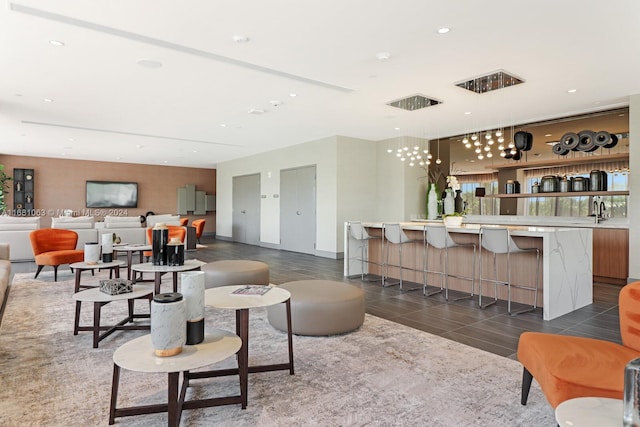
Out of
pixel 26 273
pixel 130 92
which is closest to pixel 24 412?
pixel 130 92

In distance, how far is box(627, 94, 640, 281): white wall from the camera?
5691 mm

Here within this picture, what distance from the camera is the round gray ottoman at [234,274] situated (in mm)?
4656

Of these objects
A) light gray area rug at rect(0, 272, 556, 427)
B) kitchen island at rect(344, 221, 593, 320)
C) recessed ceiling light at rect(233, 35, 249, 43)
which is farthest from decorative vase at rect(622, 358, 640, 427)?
recessed ceiling light at rect(233, 35, 249, 43)

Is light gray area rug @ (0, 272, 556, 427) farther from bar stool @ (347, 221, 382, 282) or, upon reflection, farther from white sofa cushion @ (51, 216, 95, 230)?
white sofa cushion @ (51, 216, 95, 230)

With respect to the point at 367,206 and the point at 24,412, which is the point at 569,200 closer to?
the point at 367,206

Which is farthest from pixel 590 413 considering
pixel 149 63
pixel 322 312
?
pixel 149 63

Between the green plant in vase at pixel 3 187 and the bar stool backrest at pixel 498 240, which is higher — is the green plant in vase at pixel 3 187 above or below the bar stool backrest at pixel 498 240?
above

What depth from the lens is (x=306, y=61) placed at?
14.9 feet

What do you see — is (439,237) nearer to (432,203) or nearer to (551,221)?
(551,221)

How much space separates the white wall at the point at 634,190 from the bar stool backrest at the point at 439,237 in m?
2.87

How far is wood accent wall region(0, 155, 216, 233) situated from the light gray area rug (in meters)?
11.6

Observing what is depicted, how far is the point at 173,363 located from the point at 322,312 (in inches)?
71.8

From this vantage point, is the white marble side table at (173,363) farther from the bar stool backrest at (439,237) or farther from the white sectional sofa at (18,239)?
the white sectional sofa at (18,239)

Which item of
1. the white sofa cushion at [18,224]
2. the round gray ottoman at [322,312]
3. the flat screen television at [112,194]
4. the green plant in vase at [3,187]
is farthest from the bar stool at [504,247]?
the green plant in vase at [3,187]
